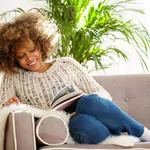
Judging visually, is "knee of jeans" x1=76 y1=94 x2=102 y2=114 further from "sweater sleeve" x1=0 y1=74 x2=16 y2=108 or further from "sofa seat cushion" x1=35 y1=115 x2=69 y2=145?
"sweater sleeve" x1=0 y1=74 x2=16 y2=108

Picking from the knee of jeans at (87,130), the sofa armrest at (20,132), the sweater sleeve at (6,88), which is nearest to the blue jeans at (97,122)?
the knee of jeans at (87,130)

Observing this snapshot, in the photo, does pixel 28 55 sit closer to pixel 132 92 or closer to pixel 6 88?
pixel 6 88

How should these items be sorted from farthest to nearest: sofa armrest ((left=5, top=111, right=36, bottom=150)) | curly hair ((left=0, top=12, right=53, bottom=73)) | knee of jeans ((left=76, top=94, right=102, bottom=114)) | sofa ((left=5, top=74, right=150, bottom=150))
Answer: sofa ((left=5, top=74, right=150, bottom=150)) < curly hair ((left=0, top=12, right=53, bottom=73)) < knee of jeans ((left=76, top=94, right=102, bottom=114)) < sofa armrest ((left=5, top=111, right=36, bottom=150))

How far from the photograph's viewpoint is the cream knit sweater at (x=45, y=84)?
1.74 metres

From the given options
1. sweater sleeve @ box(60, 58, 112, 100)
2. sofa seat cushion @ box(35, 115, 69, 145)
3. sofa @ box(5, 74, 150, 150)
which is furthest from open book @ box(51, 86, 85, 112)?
sofa @ box(5, 74, 150, 150)

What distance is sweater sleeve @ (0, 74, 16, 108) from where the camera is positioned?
1746 mm

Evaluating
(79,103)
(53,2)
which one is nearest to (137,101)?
(79,103)

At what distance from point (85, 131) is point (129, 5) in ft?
5.50

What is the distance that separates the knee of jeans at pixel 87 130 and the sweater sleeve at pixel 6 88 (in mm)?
480

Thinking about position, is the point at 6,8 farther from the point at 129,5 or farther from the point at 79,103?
the point at 79,103

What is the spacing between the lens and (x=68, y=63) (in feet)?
6.15

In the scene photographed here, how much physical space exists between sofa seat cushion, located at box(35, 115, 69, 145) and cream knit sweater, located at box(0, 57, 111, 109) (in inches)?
16.2

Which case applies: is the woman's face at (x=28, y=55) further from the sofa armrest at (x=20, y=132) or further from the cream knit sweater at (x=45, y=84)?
the sofa armrest at (x=20, y=132)

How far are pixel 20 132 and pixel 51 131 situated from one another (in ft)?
0.35
